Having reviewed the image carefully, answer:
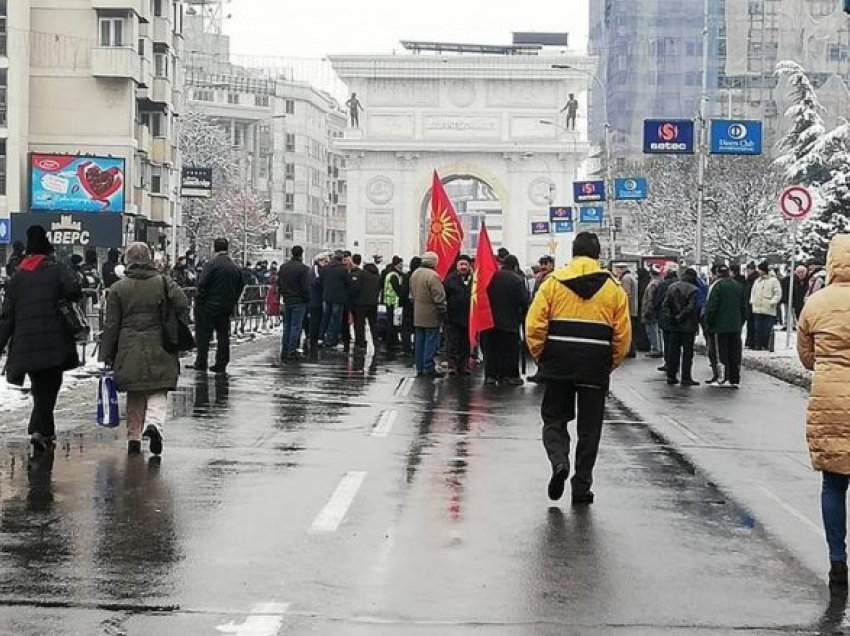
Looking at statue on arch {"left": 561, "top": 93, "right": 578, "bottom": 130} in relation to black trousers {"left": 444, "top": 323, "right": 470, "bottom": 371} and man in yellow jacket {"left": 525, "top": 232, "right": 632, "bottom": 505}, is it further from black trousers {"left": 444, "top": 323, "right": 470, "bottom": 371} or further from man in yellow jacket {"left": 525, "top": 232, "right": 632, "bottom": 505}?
man in yellow jacket {"left": 525, "top": 232, "right": 632, "bottom": 505}

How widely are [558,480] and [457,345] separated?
13618 millimetres

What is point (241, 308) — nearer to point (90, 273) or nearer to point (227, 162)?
point (90, 273)

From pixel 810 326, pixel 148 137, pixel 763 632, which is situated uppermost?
pixel 148 137

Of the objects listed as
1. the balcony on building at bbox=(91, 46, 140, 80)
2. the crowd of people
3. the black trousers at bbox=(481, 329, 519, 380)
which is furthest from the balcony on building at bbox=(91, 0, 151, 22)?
the black trousers at bbox=(481, 329, 519, 380)

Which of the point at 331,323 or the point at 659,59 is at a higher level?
the point at 659,59

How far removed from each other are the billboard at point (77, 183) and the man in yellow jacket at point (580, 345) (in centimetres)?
4718

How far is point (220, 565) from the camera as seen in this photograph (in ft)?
28.1

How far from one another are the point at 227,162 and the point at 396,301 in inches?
3318

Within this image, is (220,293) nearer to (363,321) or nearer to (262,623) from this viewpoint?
(363,321)

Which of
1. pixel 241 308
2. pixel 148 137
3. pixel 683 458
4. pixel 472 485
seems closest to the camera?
pixel 472 485

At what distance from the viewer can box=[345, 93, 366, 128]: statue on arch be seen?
83938mm

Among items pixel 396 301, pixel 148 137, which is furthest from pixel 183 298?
pixel 148 137

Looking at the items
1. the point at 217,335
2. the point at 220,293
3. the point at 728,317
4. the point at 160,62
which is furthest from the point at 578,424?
the point at 160,62

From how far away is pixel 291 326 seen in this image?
92.3ft
